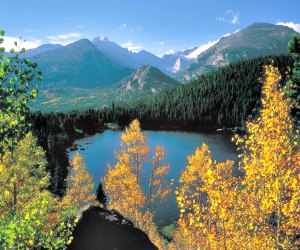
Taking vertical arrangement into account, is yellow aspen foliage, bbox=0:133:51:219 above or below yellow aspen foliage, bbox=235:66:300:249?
below

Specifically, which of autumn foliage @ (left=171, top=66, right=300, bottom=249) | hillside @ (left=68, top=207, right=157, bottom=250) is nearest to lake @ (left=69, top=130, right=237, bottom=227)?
hillside @ (left=68, top=207, right=157, bottom=250)

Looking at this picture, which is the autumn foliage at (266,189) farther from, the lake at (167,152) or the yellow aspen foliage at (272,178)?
the lake at (167,152)

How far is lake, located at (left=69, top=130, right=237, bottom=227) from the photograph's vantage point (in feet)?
250

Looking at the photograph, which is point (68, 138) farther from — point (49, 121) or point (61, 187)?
point (61, 187)

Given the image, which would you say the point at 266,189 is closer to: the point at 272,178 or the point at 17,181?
the point at 272,178

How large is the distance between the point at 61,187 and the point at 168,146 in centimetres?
6472

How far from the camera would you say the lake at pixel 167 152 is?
250ft

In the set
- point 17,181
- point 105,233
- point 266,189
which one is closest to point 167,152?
point 17,181

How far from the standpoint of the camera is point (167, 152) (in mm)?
133250

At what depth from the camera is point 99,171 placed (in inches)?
4264

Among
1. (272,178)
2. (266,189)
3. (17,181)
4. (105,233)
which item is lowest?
(105,233)

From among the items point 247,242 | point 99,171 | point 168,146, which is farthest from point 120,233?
point 168,146

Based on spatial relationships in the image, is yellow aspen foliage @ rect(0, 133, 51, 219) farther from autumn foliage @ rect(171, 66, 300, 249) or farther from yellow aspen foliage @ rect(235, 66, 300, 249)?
yellow aspen foliage @ rect(235, 66, 300, 249)

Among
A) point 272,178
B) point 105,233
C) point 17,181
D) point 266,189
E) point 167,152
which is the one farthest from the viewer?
point 167,152
